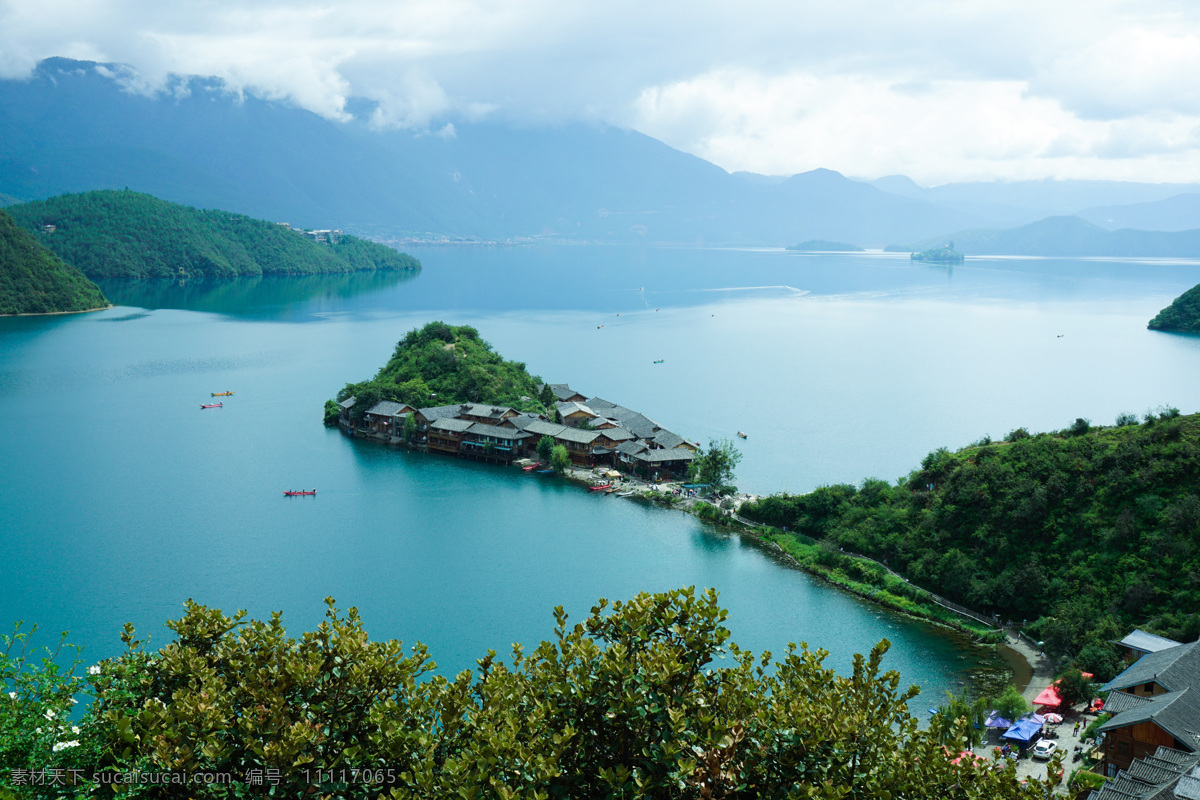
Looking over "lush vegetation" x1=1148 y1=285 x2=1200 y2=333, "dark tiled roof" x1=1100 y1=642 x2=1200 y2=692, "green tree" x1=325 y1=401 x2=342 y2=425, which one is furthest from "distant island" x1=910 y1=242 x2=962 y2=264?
"dark tiled roof" x1=1100 y1=642 x2=1200 y2=692

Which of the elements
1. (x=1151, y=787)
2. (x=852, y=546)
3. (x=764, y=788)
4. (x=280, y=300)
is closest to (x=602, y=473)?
(x=852, y=546)

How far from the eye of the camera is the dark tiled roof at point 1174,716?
9.81m

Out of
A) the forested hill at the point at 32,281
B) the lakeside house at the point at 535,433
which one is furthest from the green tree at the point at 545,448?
the forested hill at the point at 32,281

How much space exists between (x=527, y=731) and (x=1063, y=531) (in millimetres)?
15045

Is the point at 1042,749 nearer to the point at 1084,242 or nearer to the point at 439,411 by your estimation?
the point at 439,411

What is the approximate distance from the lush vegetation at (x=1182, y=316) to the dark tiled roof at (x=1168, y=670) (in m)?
52.0

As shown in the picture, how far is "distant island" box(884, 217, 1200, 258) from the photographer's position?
159m

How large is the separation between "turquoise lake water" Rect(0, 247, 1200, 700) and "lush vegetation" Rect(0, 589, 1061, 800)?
31.7ft

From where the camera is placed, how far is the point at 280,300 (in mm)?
69562

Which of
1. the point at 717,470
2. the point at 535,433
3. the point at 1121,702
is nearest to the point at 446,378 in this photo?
the point at 535,433

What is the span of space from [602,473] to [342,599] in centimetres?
1044

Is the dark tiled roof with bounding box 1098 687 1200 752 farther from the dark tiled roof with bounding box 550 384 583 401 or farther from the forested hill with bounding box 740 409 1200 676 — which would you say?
the dark tiled roof with bounding box 550 384 583 401

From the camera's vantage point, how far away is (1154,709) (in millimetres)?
10258

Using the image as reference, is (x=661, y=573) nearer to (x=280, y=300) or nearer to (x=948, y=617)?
(x=948, y=617)
